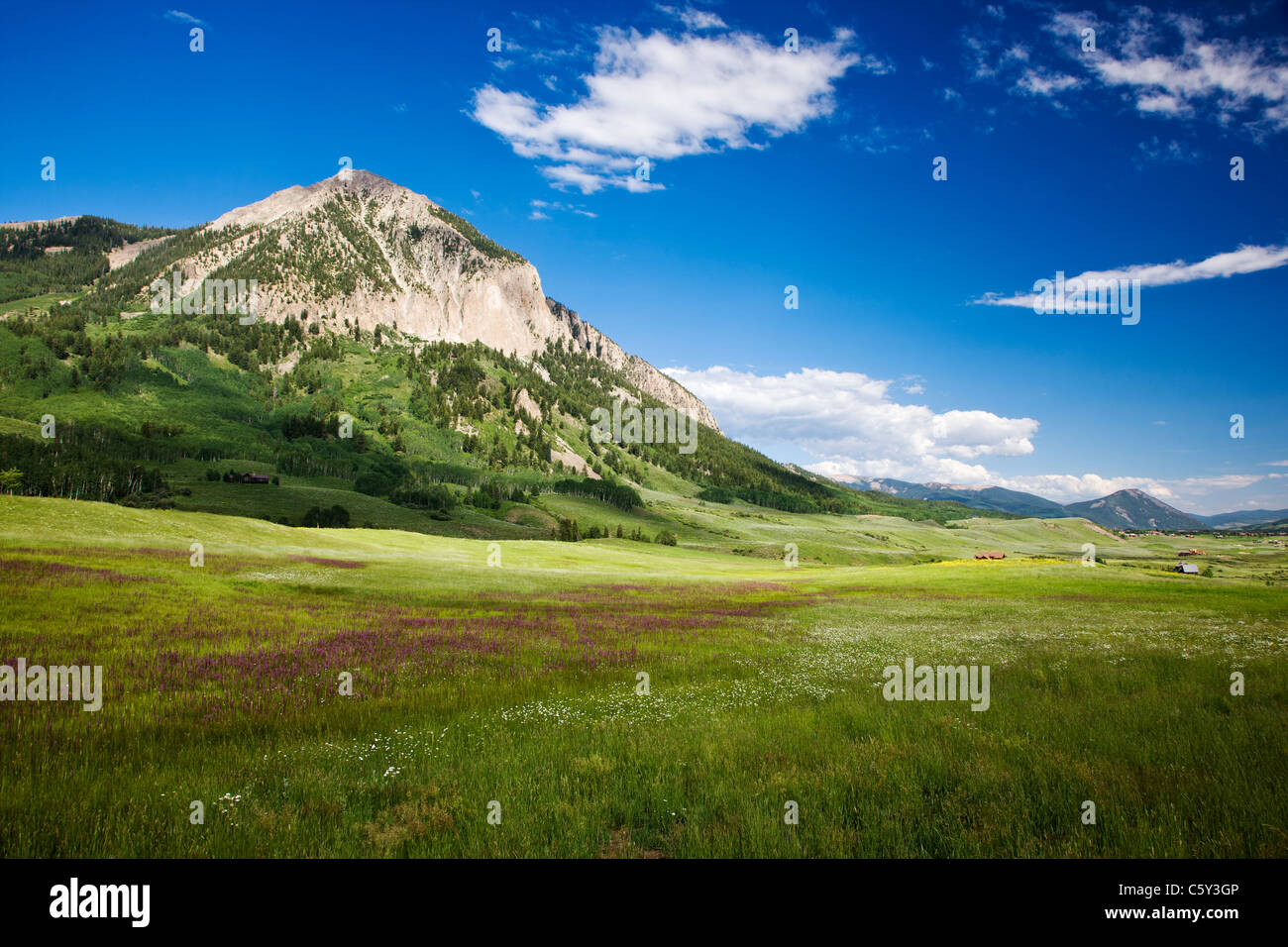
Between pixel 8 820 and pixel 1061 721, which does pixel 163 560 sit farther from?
pixel 1061 721

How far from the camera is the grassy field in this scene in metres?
5.46

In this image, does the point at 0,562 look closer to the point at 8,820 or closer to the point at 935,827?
the point at 8,820

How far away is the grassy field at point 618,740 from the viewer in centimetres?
546

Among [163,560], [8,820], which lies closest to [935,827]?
[8,820]

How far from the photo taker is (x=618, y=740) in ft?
28.1

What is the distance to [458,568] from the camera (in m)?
52.5

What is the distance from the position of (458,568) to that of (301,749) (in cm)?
4643

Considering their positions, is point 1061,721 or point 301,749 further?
point 1061,721

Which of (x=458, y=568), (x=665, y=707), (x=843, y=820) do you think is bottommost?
(x=458, y=568)

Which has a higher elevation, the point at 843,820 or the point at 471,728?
the point at 843,820
